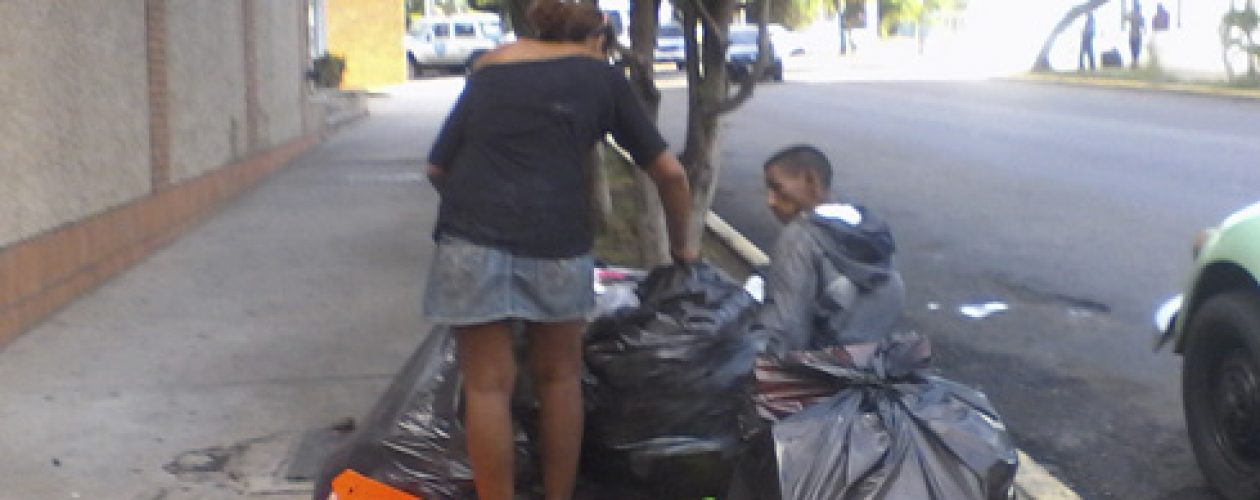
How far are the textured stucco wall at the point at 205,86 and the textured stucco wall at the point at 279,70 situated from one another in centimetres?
98

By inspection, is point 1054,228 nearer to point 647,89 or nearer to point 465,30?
point 647,89

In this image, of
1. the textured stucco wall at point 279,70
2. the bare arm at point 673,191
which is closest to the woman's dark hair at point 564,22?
Answer: the bare arm at point 673,191

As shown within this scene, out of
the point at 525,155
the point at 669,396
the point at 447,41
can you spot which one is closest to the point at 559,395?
the point at 669,396

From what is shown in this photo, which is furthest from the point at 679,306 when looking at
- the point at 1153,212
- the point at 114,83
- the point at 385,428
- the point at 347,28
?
the point at 347,28

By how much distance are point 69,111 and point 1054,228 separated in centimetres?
648

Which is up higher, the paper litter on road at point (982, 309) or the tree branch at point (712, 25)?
the tree branch at point (712, 25)

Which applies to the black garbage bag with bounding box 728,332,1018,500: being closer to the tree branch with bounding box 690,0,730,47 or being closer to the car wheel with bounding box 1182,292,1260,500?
the car wheel with bounding box 1182,292,1260,500

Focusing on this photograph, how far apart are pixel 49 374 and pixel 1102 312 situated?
5.01m

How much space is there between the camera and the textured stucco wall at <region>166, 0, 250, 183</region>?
1036cm

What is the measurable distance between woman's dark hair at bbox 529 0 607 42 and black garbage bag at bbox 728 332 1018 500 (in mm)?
978

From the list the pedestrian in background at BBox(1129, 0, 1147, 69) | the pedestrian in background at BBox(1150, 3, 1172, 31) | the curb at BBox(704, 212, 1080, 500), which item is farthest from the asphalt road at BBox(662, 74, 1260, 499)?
the pedestrian in background at BBox(1129, 0, 1147, 69)

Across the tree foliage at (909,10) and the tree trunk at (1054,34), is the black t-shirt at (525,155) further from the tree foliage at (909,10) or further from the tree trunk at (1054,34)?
the tree foliage at (909,10)

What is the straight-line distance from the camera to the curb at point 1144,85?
2680 centimetres

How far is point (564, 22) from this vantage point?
4.19 m
